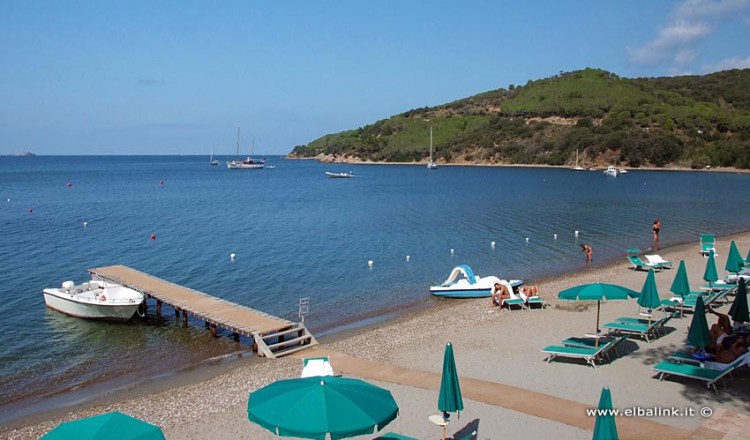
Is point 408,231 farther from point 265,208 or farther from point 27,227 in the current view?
point 27,227

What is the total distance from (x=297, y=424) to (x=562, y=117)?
572 ft

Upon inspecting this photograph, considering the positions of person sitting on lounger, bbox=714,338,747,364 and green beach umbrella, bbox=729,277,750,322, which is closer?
person sitting on lounger, bbox=714,338,747,364

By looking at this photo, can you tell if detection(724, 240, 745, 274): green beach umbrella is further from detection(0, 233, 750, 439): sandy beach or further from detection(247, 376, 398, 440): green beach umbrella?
detection(247, 376, 398, 440): green beach umbrella

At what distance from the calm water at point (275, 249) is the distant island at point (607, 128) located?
59765 millimetres

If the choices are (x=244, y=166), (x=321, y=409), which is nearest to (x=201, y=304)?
(x=321, y=409)

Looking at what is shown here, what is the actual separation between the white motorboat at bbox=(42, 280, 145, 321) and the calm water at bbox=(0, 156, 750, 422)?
431 mm

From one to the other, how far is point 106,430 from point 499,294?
668 inches

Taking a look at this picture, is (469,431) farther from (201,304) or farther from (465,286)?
(465,286)

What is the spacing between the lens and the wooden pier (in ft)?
59.9

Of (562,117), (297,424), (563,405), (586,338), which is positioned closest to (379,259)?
(586,338)

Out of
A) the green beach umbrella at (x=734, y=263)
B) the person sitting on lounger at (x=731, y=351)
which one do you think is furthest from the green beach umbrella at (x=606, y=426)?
the green beach umbrella at (x=734, y=263)

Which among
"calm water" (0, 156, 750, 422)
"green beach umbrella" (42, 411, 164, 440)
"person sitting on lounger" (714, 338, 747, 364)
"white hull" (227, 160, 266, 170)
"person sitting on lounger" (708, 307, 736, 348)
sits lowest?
"calm water" (0, 156, 750, 422)

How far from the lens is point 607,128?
145 meters

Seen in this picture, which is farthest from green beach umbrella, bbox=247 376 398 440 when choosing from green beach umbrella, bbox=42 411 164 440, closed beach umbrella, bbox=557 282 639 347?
closed beach umbrella, bbox=557 282 639 347
